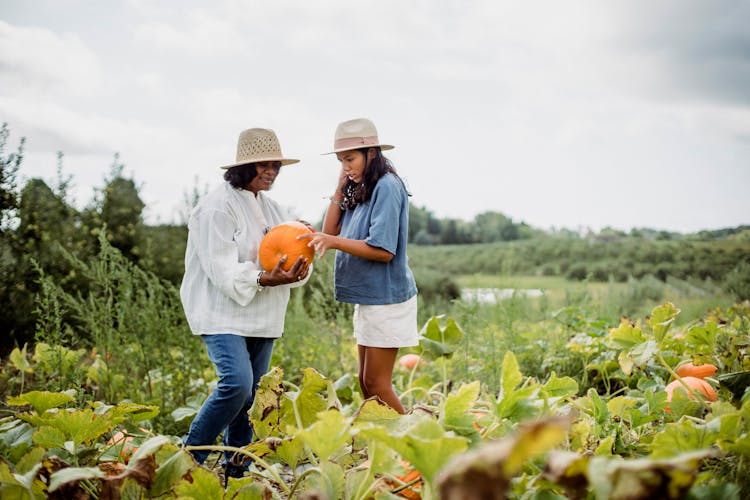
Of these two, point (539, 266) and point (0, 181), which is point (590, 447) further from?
point (539, 266)

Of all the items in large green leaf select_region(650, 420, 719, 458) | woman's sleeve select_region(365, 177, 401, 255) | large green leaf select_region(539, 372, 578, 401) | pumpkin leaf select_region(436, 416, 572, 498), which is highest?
woman's sleeve select_region(365, 177, 401, 255)

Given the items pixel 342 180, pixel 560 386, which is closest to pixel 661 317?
pixel 560 386

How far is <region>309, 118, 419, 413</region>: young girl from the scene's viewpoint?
2777 millimetres

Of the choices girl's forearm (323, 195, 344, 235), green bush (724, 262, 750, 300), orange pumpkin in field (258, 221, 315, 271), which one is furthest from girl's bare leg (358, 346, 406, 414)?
green bush (724, 262, 750, 300)

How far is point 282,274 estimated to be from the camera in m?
2.49

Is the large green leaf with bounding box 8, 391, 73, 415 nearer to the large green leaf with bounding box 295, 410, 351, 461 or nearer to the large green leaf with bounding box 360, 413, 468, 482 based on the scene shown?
the large green leaf with bounding box 295, 410, 351, 461

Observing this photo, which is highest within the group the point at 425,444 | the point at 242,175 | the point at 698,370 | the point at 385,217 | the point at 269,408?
the point at 242,175

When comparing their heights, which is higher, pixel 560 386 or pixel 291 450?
pixel 560 386

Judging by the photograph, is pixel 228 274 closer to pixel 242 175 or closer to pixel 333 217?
pixel 242 175

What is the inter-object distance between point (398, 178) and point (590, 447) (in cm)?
171

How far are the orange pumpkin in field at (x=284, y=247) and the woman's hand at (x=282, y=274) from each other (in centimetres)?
3

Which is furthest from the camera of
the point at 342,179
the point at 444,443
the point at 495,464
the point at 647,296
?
the point at 647,296

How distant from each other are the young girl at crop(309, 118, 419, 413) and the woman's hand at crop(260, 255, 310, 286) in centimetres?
31

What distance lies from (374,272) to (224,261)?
0.70 metres
